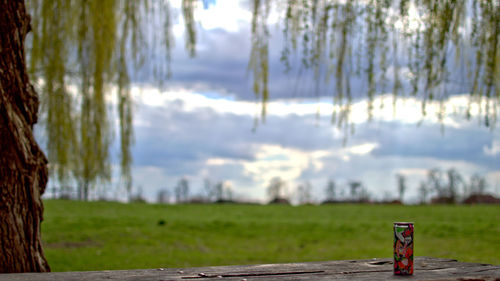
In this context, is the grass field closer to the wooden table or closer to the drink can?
the wooden table

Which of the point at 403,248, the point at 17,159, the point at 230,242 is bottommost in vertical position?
the point at 230,242

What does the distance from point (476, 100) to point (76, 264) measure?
5328 mm

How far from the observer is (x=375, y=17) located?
3.12 metres

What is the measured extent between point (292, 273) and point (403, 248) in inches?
22.0

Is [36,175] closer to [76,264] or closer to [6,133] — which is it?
[6,133]

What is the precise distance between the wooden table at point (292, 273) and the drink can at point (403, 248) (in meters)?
0.05

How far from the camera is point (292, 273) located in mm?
2461

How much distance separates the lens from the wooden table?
234 centimetres

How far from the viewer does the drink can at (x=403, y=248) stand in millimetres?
2393

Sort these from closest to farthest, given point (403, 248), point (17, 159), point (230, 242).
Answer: point (403, 248) → point (17, 159) → point (230, 242)

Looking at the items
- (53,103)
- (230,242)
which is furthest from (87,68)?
(230,242)

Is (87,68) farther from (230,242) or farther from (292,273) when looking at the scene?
(230,242)

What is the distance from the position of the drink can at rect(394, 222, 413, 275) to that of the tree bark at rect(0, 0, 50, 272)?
2038 millimetres

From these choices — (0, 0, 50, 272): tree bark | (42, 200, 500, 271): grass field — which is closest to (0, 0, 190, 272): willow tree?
(0, 0, 50, 272): tree bark
